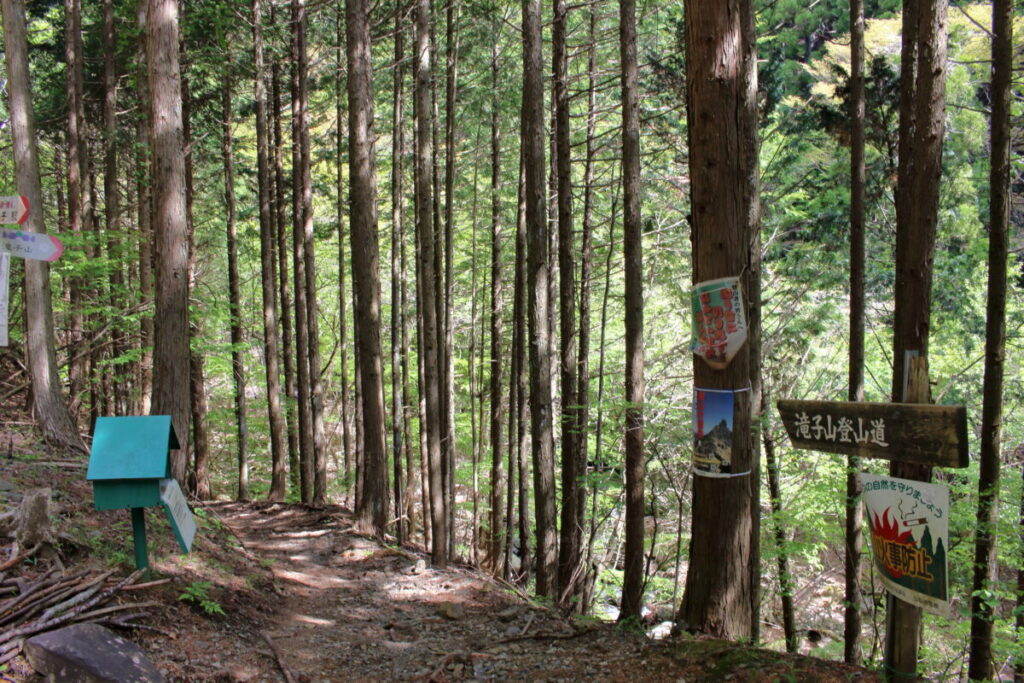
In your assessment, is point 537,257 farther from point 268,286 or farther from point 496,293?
point 268,286

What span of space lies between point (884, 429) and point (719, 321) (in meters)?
1.04

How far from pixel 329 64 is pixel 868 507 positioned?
1700 centimetres

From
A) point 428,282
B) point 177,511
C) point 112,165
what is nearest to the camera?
point 177,511

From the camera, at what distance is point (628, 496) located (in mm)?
7922

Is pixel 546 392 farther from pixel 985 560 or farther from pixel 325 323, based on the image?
pixel 325 323

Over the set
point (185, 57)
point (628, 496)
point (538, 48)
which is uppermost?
point (185, 57)

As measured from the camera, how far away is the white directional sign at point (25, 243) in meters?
5.48

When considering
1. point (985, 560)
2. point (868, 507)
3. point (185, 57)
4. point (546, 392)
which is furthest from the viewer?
point (185, 57)

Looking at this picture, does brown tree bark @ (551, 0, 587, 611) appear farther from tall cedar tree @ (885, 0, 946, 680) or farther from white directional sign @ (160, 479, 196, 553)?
white directional sign @ (160, 479, 196, 553)

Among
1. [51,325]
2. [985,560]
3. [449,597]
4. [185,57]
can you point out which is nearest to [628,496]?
[449,597]

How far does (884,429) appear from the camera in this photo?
3268 millimetres

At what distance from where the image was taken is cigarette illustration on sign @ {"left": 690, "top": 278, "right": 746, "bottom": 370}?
3857 mm

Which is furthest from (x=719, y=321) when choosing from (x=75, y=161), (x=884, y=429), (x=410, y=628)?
(x=75, y=161)

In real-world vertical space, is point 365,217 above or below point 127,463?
above
